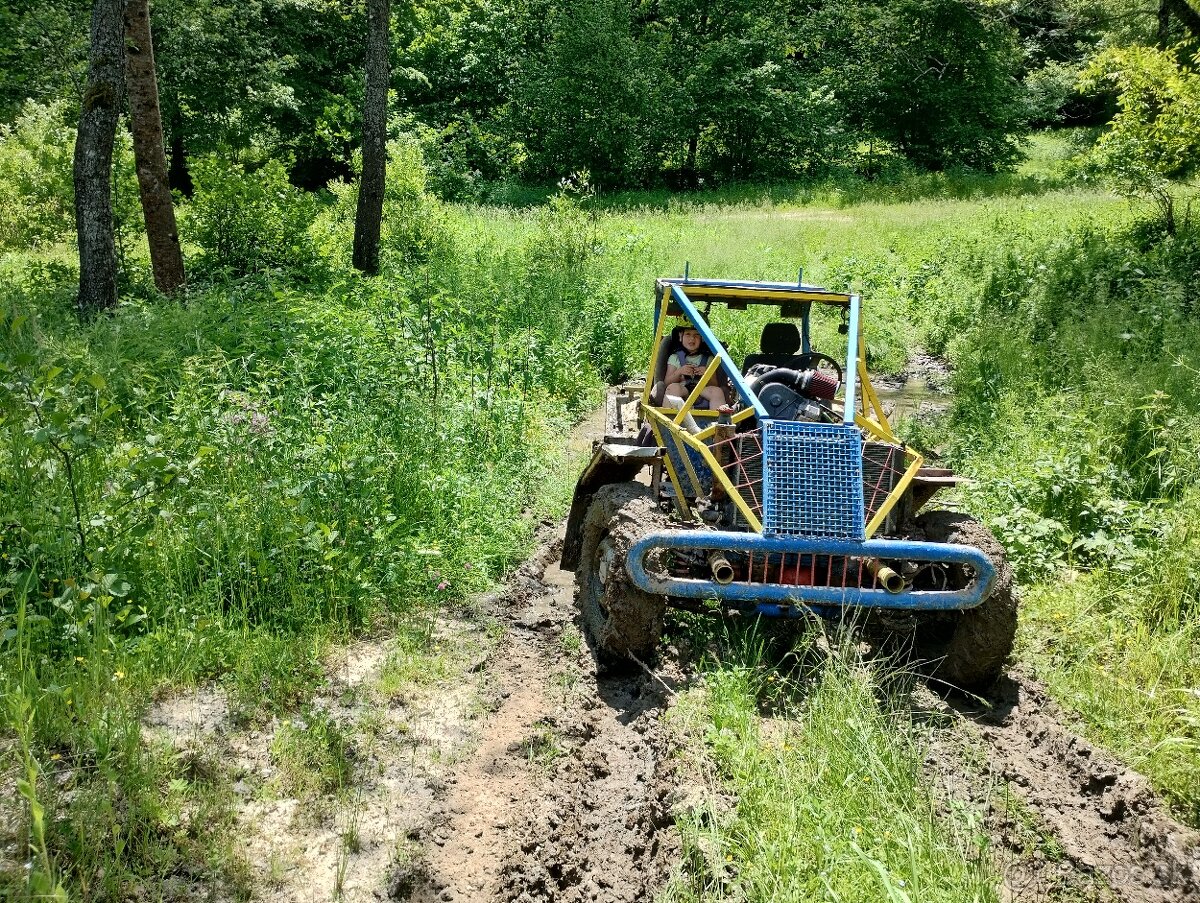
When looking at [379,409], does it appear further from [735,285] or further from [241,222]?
[241,222]

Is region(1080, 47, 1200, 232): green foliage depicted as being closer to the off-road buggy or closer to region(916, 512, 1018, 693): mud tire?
the off-road buggy

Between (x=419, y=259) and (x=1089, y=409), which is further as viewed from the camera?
(x=419, y=259)

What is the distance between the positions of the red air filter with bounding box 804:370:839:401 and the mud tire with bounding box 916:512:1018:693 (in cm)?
122

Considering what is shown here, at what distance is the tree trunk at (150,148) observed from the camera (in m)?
10.3

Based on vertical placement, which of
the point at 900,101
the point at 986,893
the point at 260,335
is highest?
the point at 900,101

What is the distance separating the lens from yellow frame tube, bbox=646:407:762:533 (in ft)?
16.1

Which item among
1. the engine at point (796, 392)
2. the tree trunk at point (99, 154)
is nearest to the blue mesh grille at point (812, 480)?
the engine at point (796, 392)

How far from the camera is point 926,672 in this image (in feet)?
16.9

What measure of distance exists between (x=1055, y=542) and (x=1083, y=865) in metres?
3.37

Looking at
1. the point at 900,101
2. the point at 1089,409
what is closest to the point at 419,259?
the point at 1089,409

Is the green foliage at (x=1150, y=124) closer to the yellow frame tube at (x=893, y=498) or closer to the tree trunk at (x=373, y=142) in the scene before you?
the yellow frame tube at (x=893, y=498)

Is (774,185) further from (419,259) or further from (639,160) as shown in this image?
(419,259)

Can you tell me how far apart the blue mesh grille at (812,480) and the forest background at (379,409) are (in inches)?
35.2

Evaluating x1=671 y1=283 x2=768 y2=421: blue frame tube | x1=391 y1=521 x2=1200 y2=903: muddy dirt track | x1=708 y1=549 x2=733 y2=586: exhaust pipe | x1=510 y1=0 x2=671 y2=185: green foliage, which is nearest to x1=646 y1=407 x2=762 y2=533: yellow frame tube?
x1=708 y1=549 x2=733 y2=586: exhaust pipe
